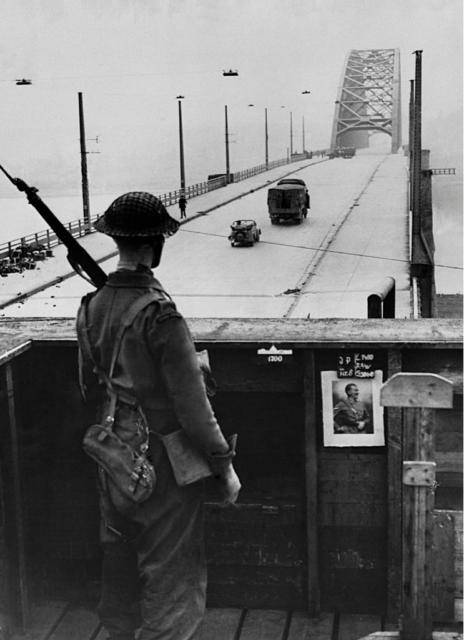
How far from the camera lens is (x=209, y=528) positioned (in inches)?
242

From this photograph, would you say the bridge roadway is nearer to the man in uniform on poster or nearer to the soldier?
the man in uniform on poster

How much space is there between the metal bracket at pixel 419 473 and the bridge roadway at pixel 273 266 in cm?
1685

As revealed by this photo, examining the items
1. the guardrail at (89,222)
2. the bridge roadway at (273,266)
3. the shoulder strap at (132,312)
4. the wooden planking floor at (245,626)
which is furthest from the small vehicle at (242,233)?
the shoulder strap at (132,312)

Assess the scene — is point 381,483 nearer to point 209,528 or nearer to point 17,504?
point 209,528

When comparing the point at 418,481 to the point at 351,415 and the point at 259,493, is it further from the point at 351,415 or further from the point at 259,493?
the point at 259,493

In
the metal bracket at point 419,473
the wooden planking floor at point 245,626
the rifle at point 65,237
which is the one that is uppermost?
the rifle at point 65,237

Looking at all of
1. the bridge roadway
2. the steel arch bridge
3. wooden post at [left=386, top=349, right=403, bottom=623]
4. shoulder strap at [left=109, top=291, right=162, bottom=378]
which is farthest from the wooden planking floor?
the steel arch bridge

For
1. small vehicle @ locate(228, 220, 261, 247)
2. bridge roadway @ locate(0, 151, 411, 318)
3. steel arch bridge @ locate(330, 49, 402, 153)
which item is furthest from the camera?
steel arch bridge @ locate(330, 49, 402, 153)

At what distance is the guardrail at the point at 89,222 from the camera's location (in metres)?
36.5

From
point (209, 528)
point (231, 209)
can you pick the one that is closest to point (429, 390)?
point (209, 528)

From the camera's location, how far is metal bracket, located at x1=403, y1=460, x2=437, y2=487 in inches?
177

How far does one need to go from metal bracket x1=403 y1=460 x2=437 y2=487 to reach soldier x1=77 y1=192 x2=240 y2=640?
84cm

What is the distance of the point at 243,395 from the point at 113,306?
1.88 m

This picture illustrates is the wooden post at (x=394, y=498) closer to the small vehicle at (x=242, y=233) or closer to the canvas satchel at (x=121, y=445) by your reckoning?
the canvas satchel at (x=121, y=445)
